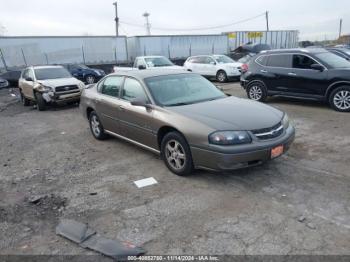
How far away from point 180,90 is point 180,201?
2105 millimetres

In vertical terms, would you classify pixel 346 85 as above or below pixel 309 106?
above

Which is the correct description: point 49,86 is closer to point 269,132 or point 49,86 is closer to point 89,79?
point 269,132

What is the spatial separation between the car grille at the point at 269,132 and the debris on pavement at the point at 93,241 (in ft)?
7.07

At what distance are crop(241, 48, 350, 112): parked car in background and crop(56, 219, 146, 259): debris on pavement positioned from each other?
7.36 metres

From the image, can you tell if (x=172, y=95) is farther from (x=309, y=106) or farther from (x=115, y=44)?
(x=115, y=44)

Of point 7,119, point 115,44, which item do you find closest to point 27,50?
point 115,44

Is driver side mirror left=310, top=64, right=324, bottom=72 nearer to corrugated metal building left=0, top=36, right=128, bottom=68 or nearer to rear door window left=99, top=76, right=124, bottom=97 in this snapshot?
rear door window left=99, top=76, right=124, bottom=97

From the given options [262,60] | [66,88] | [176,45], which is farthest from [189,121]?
[176,45]

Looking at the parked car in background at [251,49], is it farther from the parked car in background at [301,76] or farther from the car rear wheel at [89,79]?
the parked car in background at [301,76]

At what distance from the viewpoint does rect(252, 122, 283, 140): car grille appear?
4.32m

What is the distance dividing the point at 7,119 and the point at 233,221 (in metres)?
9.64

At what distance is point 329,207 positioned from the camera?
373cm

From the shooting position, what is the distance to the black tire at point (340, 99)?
331 inches

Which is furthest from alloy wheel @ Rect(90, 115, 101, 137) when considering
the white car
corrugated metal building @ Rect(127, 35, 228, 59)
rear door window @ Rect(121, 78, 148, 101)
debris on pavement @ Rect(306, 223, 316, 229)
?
corrugated metal building @ Rect(127, 35, 228, 59)
